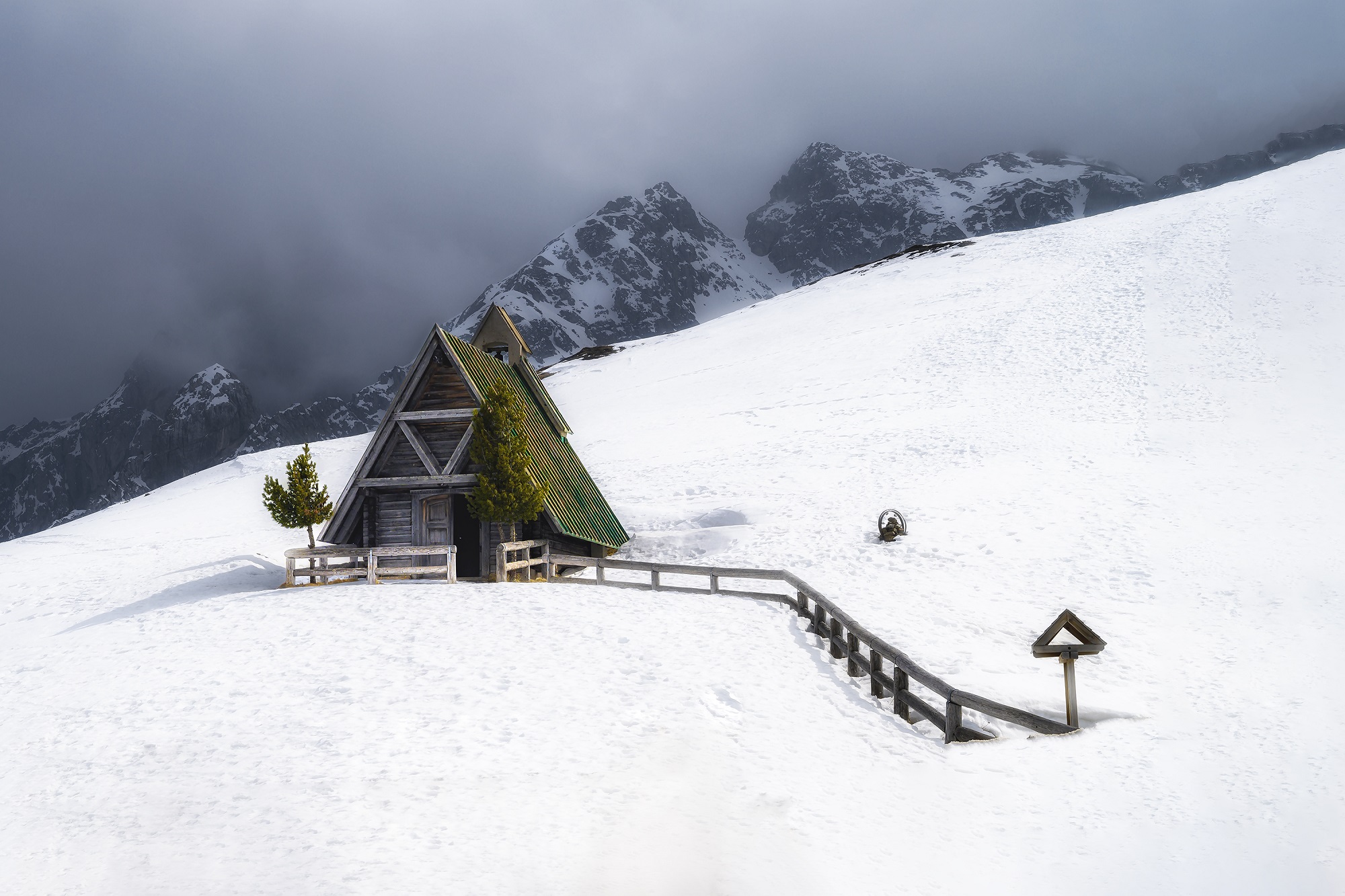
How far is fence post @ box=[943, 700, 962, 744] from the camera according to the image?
879 centimetres

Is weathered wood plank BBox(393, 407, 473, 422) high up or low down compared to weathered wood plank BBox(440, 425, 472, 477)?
up

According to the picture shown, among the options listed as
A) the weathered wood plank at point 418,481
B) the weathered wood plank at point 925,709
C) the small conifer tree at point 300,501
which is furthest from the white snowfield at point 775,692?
the weathered wood plank at point 418,481

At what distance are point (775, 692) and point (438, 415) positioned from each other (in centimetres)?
1225

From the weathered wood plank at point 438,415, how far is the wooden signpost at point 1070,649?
47.3 feet

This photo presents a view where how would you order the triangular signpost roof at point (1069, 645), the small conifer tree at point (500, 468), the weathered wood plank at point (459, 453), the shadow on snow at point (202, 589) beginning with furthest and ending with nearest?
1. the weathered wood plank at point (459, 453)
2. the small conifer tree at point (500, 468)
3. the shadow on snow at point (202, 589)
4. the triangular signpost roof at point (1069, 645)

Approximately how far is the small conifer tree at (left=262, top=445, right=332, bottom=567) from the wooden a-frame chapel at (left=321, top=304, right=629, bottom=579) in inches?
48.7

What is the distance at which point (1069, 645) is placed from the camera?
30.2ft

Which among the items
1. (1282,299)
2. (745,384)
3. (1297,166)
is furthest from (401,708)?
(1297,166)

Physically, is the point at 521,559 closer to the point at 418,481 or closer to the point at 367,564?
the point at 418,481

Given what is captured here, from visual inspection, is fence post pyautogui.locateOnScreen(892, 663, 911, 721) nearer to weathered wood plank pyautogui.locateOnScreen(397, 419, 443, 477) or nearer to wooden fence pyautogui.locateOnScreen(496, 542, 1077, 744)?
wooden fence pyautogui.locateOnScreen(496, 542, 1077, 744)

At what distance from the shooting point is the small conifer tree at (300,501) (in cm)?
1991

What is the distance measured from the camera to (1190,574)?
1788 centimetres

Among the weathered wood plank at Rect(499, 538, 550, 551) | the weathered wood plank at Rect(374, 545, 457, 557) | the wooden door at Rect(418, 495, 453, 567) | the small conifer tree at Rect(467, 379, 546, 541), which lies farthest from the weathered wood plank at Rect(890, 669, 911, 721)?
the wooden door at Rect(418, 495, 453, 567)

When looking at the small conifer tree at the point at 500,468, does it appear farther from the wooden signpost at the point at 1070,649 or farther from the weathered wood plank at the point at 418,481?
the wooden signpost at the point at 1070,649
